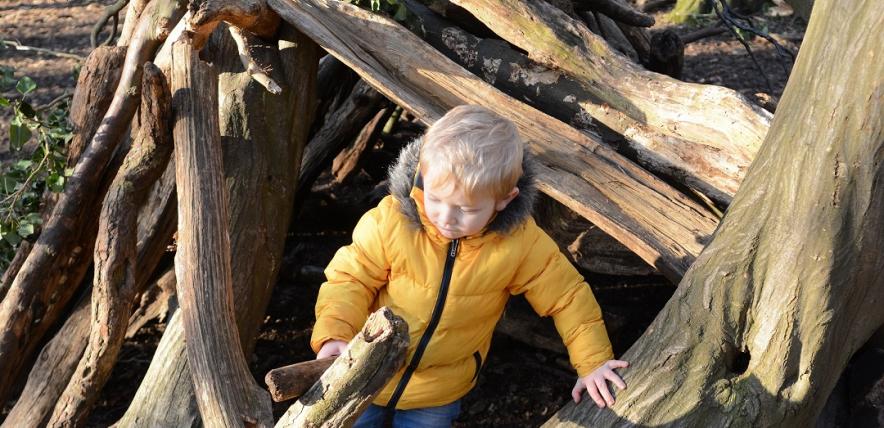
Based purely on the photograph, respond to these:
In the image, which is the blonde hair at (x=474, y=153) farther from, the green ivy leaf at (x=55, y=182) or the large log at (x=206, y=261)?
the green ivy leaf at (x=55, y=182)

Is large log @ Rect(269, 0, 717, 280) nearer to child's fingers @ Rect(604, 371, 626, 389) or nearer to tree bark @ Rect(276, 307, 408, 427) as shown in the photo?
child's fingers @ Rect(604, 371, 626, 389)

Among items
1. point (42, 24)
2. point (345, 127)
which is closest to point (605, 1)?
point (345, 127)

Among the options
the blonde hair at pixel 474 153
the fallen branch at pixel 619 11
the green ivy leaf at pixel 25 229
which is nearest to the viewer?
the blonde hair at pixel 474 153

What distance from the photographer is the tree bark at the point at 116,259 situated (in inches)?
115

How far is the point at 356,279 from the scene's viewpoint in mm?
2658

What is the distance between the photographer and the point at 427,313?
2.63 m

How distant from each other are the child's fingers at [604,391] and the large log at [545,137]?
490 millimetres

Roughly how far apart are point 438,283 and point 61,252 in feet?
4.89

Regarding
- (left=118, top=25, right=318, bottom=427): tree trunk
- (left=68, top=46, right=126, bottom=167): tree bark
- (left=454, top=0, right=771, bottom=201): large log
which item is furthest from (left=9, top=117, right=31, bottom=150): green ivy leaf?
(left=454, top=0, right=771, bottom=201): large log

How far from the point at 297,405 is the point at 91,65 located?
1.96 metres

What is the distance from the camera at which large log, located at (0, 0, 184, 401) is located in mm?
3189

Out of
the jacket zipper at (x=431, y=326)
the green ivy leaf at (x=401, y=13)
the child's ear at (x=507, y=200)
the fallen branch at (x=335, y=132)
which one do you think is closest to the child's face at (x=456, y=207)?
the child's ear at (x=507, y=200)

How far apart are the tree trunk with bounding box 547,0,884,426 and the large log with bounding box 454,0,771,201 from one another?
615mm

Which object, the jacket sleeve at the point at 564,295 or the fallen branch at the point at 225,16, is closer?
the jacket sleeve at the point at 564,295
